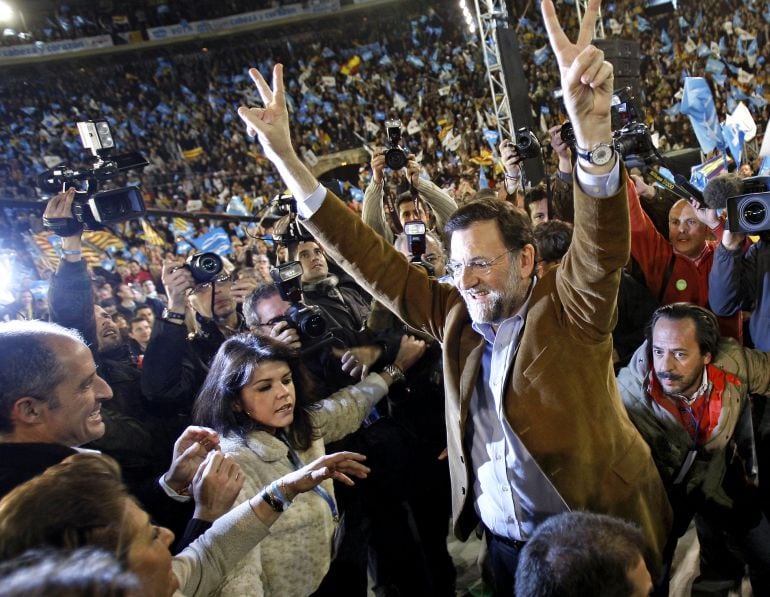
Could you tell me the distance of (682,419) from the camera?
7.72 ft

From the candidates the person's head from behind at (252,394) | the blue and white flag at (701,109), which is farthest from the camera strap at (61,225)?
the blue and white flag at (701,109)

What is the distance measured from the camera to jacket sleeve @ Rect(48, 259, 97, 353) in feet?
8.64

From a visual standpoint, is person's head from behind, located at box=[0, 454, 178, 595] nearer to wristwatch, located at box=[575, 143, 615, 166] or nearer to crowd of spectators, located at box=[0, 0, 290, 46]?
wristwatch, located at box=[575, 143, 615, 166]

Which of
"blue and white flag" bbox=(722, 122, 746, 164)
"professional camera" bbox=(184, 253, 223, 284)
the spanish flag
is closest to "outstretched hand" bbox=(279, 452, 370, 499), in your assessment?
"professional camera" bbox=(184, 253, 223, 284)

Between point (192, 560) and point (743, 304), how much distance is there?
2539mm

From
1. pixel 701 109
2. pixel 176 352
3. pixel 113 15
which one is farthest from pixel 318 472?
pixel 113 15

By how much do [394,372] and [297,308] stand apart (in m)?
0.57

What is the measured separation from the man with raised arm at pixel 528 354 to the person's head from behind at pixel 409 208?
6.76 feet

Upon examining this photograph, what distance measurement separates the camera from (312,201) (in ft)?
6.43

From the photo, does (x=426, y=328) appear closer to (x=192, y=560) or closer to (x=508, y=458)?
(x=508, y=458)

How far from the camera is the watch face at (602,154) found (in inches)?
54.8

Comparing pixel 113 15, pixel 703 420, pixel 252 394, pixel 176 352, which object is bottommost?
pixel 703 420

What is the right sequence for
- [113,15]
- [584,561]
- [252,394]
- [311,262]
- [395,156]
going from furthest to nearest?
[113,15] → [395,156] → [311,262] → [252,394] → [584,561]

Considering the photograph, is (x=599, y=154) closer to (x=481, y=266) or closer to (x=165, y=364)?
(x=481, y=266)
